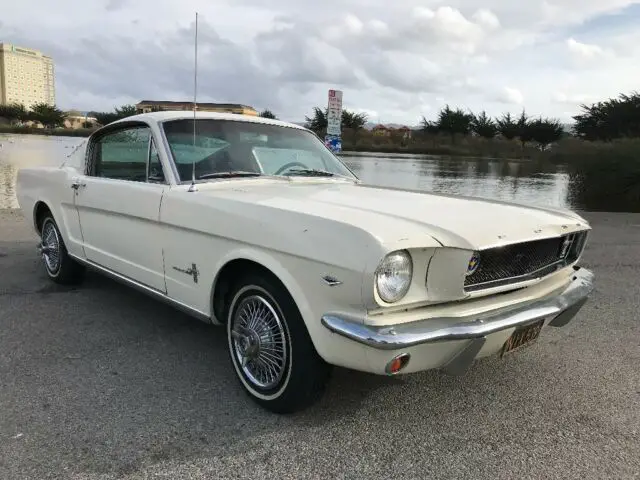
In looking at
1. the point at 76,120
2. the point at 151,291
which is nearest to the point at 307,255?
the point at 151,291

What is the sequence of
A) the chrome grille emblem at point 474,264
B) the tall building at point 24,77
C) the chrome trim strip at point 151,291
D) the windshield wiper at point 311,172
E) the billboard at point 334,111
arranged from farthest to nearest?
the tall building at point 24,77 < the billboard at point 334,111 < the windshield wiper at point 311,172 < the chrome trim strip at point 151,291 < the chrome grille emblem at point 474,264

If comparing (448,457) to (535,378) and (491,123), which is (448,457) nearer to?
(535,378)

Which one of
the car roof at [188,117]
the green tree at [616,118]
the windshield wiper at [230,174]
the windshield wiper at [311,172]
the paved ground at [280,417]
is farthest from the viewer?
the green tree at [616,118]

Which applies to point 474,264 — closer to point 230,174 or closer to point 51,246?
point 230,174

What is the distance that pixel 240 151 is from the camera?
12.6ft

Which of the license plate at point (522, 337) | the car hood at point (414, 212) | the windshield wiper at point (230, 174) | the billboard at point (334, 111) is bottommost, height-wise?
the license plate at point (522, 337)

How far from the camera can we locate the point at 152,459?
7.92ft

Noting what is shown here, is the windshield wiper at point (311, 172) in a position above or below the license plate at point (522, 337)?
above

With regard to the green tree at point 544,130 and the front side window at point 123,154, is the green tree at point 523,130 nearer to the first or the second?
the green tree at point 544,130

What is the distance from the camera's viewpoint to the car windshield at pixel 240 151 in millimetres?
3600

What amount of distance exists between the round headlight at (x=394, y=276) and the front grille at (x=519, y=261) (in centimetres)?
34

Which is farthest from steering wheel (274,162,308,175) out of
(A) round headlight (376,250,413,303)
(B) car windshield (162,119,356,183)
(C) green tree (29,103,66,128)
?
(C) green tree (29,103,66,128)

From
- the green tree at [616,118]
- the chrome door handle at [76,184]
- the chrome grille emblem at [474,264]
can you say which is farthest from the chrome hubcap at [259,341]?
the green tree at [616,118]

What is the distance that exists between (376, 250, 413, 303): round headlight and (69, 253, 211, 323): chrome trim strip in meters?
1.26
